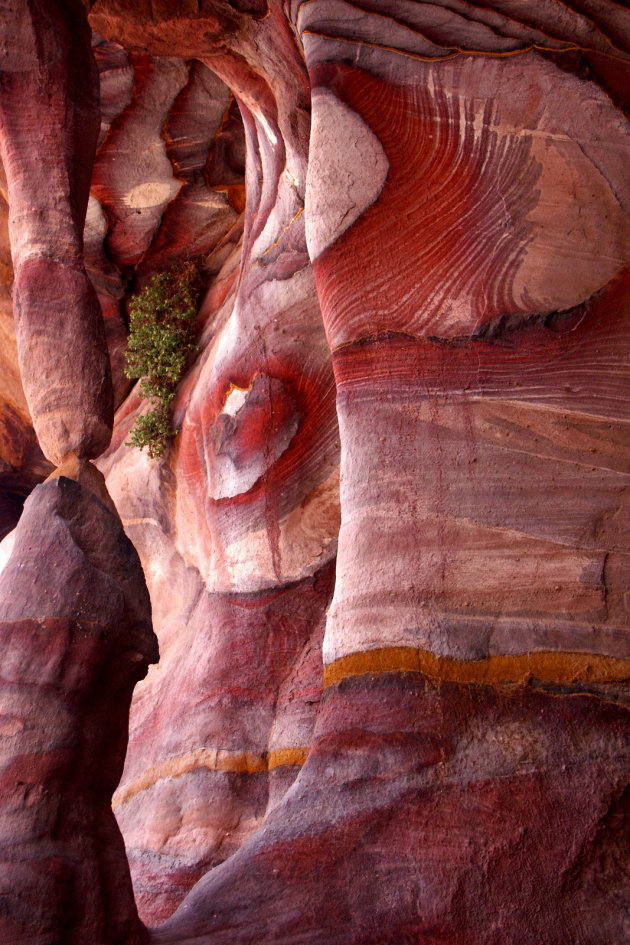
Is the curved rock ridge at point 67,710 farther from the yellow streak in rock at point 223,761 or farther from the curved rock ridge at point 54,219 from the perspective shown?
the yellow streak in rock at point 223,761

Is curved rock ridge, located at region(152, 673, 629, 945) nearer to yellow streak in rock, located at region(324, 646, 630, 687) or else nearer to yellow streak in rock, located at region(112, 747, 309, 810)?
yellow streak in rock, located at region(324, 646, 630, 687)

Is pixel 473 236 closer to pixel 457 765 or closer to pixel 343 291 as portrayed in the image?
pixel 343 291

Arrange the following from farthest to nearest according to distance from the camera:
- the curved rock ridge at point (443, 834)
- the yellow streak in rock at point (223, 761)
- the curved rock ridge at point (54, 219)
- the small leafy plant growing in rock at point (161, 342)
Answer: the small leafy plant growing in rock at point (161, 342) → the yellow streak in rock at point (223, 761) → the curved rock ridge at point (54, 219) → the curved rock ridge at point (443, 834)

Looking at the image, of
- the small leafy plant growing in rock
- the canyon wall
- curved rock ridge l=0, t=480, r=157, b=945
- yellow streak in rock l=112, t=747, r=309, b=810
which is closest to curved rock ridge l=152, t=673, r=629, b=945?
the canyon wall

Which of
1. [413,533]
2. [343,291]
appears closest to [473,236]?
[343,291]

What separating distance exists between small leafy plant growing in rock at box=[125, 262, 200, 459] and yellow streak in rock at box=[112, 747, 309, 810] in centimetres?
170

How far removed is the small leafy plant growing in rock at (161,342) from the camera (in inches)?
202

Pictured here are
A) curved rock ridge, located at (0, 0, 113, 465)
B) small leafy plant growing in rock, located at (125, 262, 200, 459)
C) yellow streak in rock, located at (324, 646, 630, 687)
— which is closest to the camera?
yellow streak in rock, located at (324, 646, 630, 687)

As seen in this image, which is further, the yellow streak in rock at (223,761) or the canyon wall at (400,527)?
the yellow streak in rock at (223,761)

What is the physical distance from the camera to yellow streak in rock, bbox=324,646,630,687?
83.3 inches

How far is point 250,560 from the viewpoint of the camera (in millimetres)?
4422

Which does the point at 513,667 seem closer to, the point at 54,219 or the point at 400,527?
the point at 400,527

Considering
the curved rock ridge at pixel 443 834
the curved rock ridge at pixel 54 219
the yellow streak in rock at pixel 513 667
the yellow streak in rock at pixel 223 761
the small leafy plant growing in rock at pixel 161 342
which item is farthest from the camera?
the small leafy plant growing in rock at pixel 161 342

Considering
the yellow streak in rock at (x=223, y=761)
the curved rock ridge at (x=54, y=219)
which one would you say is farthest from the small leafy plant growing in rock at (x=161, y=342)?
the curved rock ridge at (x=54, y=219)
